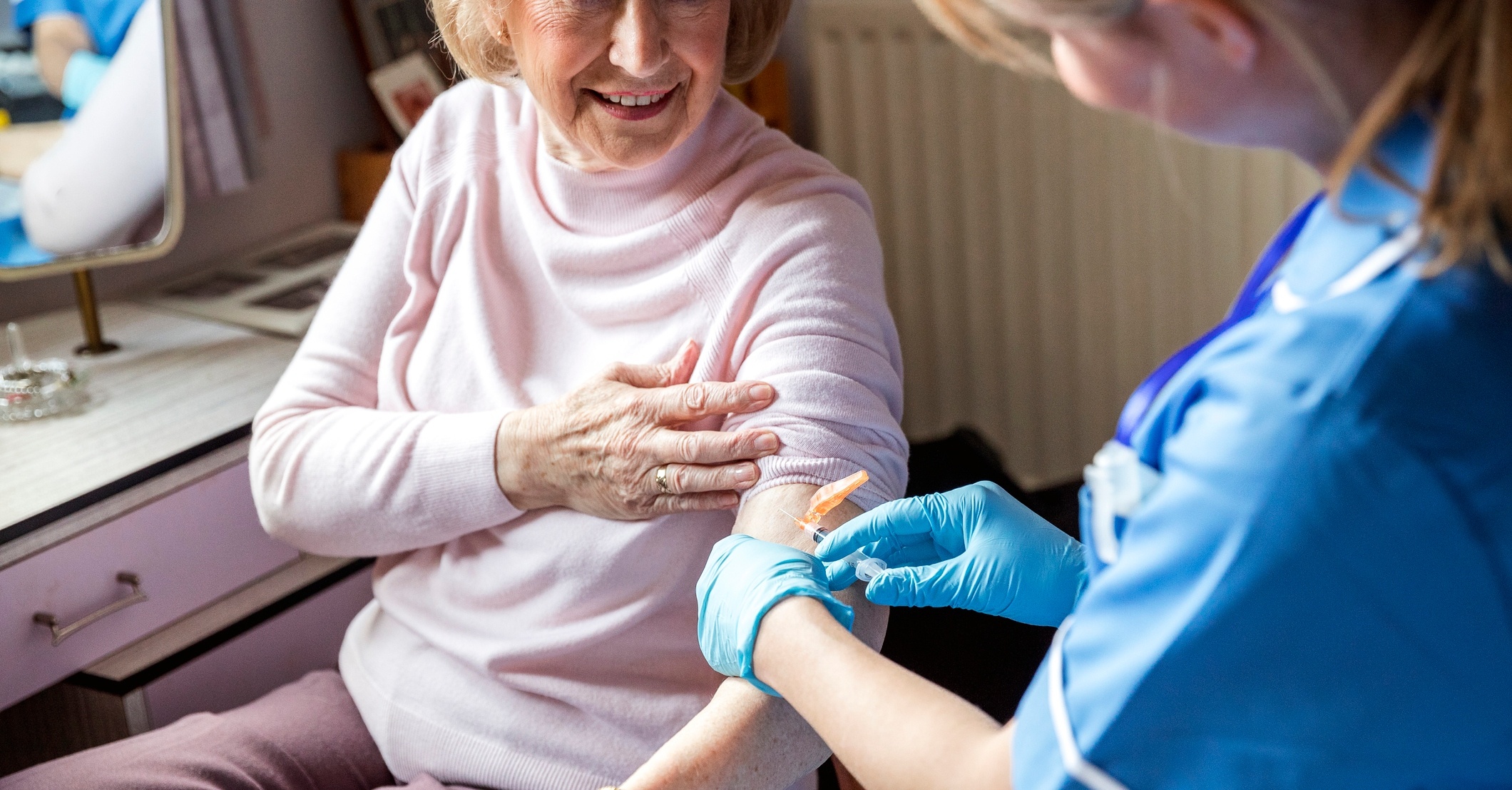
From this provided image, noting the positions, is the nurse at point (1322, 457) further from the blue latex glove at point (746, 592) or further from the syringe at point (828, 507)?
the syringe at point (828, 507)

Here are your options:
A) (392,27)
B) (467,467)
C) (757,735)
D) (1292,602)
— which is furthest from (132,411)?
(1292,602)

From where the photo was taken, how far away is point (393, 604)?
1.41m

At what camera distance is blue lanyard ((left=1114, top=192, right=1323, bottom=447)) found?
762 mm

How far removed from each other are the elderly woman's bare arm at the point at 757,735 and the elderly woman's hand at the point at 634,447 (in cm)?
5

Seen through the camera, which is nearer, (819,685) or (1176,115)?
(1176,115)

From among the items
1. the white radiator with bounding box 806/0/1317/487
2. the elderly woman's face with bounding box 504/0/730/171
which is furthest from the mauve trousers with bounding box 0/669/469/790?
the white radiator with bounding box 806/0/1317/487

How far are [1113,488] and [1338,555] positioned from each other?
0.43 feet

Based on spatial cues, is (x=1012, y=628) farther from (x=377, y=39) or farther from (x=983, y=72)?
(x=377, y=39)

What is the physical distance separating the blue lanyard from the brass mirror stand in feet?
5.17

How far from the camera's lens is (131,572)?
156cm

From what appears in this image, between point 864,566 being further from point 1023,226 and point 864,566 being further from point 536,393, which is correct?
point 1023,226

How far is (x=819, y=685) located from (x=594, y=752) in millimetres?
459

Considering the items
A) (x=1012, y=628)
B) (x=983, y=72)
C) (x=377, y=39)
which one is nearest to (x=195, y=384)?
(x=377, y=39)

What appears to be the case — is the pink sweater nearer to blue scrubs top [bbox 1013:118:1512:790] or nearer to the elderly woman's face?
the elderly woman's face
